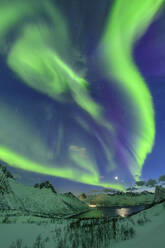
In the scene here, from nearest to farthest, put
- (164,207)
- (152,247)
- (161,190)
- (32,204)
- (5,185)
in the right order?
1. (152,247)
2. (164,207)
3. (161,190)
4. (5,185)
5. (32,204)

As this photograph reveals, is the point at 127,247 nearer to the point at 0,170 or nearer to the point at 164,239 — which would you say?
the point at 164,239

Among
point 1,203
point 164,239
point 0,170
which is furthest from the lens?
point 0,170

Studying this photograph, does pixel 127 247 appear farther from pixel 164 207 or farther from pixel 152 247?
pixel 164 207

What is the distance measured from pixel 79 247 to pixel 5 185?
6787 inches

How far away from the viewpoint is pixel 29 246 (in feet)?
52.1

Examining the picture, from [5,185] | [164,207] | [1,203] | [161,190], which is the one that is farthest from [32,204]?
[164,207]

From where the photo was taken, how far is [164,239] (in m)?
10.8

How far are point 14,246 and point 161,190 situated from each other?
122 metres

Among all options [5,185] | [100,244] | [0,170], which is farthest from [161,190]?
[0,170]

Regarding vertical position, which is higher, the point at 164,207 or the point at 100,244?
the point at 164,207

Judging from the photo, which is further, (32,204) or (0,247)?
(32,204)

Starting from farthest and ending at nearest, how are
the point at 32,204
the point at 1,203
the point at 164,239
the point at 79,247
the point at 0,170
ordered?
the point at 32,204
the point at 0,170
the point at 1,203
the point at 79,247
the point at 164,239

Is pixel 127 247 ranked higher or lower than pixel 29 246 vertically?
higher

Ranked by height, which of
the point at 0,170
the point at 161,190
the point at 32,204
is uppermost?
the point at 0,170
